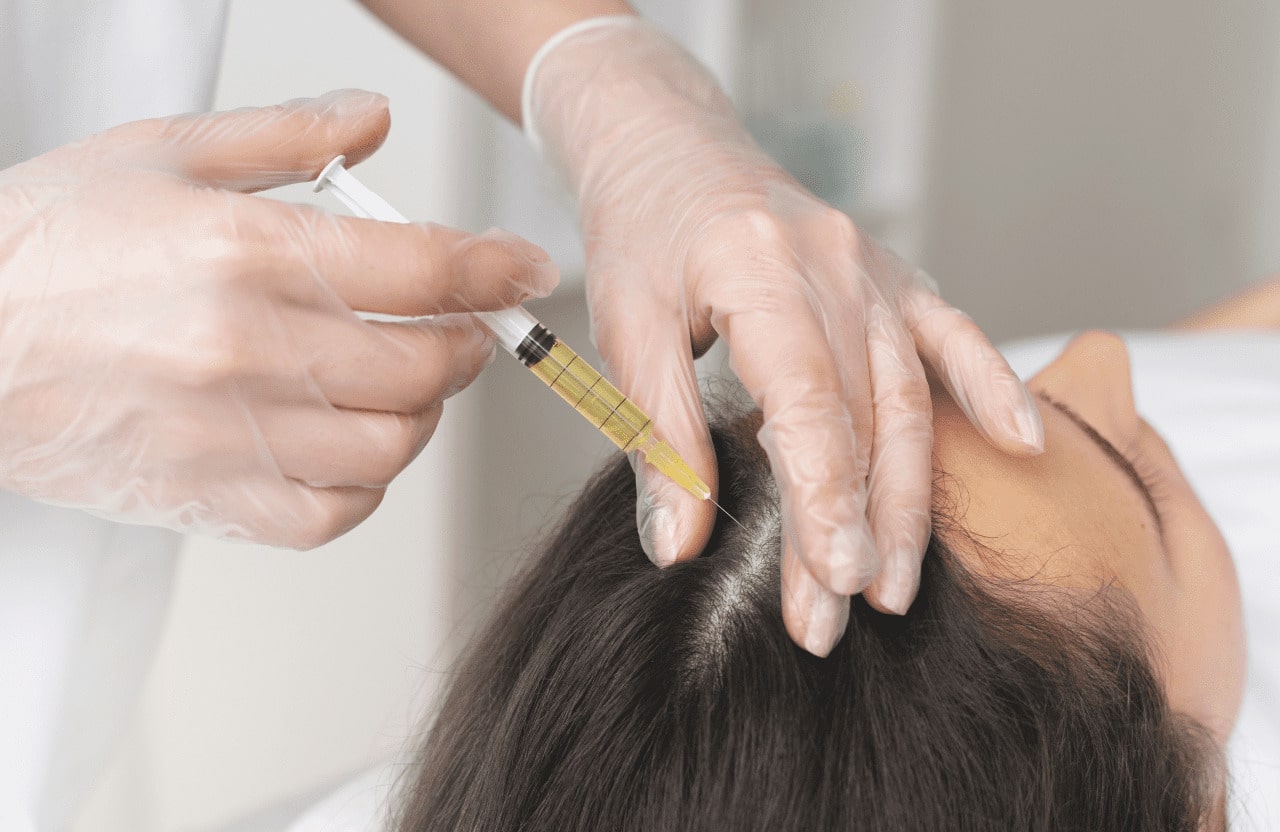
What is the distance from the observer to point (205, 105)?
910 mm

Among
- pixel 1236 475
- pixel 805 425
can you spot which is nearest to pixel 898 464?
pixel 805 425

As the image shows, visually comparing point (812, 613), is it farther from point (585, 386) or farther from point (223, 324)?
point (223, 324)

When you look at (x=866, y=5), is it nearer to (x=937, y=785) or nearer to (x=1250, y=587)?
(x=1250, y=587)

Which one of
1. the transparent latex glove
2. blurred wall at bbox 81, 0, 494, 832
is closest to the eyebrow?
the transparent latex glove

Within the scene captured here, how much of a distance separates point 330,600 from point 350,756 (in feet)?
1.02

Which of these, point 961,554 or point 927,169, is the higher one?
point 961,554

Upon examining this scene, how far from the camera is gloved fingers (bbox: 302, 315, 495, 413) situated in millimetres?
637

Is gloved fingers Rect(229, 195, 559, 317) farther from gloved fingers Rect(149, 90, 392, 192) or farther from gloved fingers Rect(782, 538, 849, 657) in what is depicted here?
gloved fingers Rect(782, 538, 849, 657)

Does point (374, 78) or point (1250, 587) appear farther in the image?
point (374, 78)

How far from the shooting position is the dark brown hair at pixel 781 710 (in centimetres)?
63

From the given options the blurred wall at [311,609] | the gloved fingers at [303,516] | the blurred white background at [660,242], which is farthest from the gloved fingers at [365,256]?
the blurred wall at [311,609]

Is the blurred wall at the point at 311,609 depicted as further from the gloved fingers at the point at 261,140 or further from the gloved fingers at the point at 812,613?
the gloved fingers at the point at 812,613

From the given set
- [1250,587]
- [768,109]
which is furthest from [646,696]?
[768,109]

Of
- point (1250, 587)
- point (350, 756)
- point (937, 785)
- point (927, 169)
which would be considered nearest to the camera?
point (937, 785)
